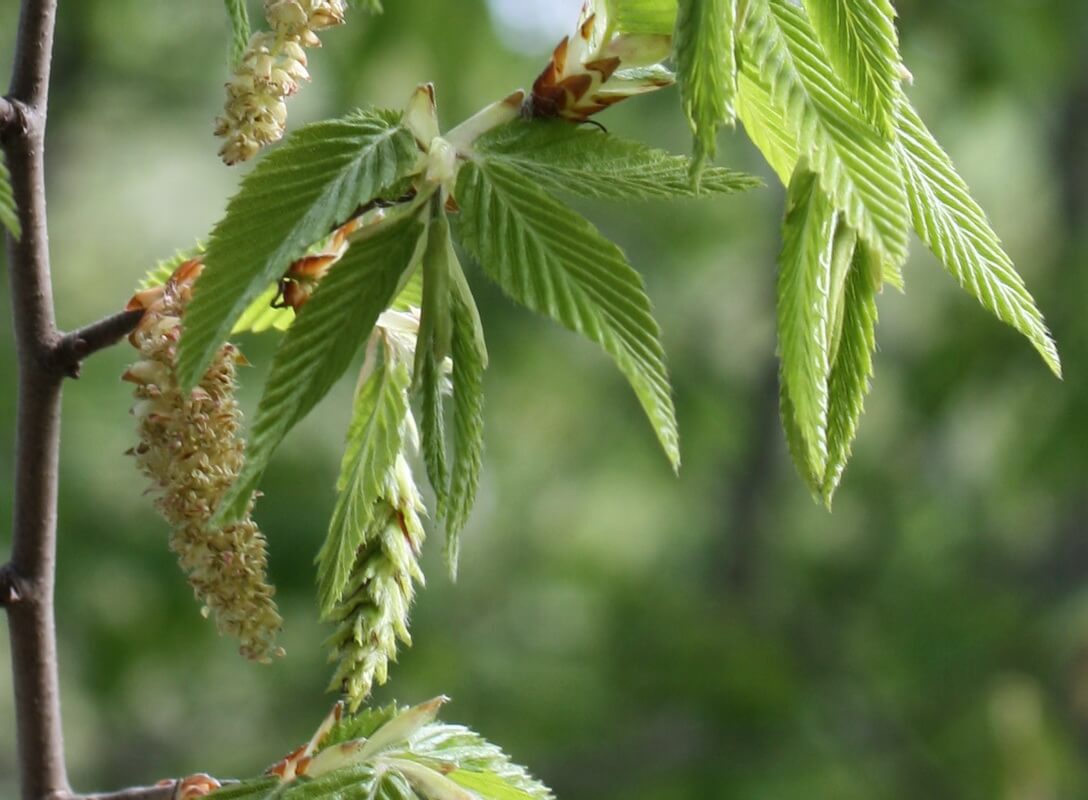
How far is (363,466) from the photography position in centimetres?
70

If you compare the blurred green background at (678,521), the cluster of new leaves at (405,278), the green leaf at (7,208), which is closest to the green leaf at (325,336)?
the cluster of new leaves at (405,278)

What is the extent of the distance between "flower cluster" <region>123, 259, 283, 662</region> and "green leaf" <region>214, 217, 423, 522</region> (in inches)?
3.5

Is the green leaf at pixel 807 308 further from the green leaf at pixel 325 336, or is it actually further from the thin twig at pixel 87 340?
the thin twig at pixel 87 340

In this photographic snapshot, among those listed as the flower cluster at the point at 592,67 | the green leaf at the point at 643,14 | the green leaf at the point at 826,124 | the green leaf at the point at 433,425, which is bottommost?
the green leaf at the point at 433,425

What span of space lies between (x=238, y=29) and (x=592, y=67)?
0.60 ft

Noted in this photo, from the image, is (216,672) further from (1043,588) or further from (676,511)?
(1043,588)

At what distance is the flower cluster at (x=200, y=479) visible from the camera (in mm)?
691

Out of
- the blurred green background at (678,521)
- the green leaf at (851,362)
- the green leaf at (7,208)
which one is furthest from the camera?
the blurred green background at (678,521)

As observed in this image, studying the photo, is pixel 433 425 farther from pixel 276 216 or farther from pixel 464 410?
pixel 276 216

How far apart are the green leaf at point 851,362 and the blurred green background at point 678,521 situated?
96.4 inches

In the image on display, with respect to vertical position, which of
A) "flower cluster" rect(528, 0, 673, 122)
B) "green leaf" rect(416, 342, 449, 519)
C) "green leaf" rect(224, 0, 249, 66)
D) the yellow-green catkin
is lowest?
A: the yellow-green catkin

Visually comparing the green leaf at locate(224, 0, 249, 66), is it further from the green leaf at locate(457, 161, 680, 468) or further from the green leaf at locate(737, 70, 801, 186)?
the green leaf at locate(737, 70, 801, 186)

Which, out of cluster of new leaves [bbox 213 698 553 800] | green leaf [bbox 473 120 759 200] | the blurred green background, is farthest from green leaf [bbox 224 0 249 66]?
the blurred green background

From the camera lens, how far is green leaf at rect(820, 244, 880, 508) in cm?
66
